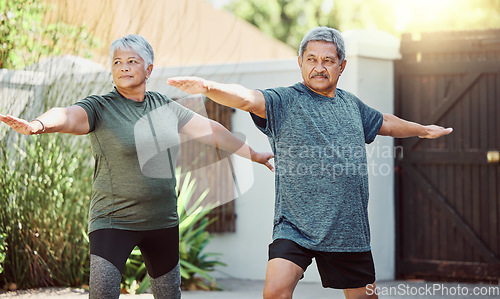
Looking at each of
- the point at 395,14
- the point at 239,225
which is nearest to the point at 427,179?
the point at 239,225

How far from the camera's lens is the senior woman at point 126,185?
10.7 feet

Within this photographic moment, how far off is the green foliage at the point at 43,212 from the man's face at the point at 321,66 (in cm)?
334

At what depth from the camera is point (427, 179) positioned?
270 inches

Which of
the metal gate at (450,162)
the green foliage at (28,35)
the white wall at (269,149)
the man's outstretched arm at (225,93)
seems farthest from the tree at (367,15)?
the man's outstretched arm at (225,93)

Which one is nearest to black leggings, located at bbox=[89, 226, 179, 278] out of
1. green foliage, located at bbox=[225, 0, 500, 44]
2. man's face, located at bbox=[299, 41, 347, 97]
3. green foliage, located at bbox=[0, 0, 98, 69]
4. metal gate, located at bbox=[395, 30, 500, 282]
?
man's face, located at bbox=[299, 41, 347, 97]

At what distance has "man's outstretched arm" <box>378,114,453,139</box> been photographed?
3.69m

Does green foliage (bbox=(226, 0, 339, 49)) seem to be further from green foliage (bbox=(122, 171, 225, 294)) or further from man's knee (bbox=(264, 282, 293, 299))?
man's knee (bbox=(264, 282, 293, 299))

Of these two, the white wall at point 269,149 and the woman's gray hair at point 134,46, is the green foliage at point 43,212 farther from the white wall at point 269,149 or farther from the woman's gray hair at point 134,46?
the woman's gray hair at point 134,46

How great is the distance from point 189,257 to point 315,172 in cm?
370

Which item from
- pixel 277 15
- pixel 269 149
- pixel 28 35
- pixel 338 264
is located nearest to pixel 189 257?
pixel 269 149

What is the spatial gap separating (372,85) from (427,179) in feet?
3.73

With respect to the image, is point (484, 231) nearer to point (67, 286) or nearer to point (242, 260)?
point (242, 260)

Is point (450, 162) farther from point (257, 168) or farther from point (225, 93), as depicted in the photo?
point (225, 93)

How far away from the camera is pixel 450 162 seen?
22.1 feet
